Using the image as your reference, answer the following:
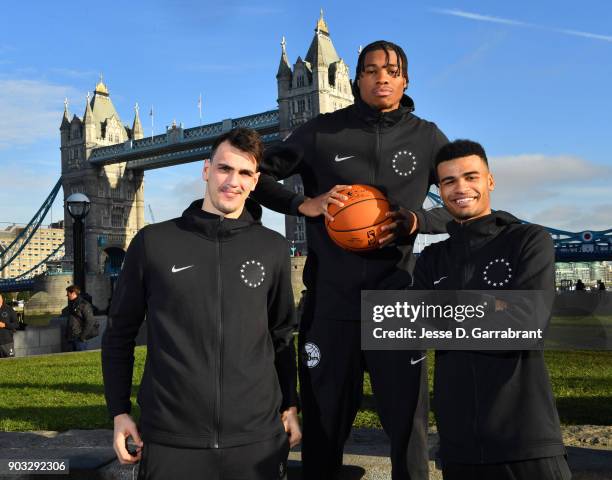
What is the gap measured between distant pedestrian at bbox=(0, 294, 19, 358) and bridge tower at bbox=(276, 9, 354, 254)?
146 feet

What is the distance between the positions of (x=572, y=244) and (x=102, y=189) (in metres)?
56.9

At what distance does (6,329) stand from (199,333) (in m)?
10.8

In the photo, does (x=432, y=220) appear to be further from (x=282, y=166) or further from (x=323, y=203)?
(x=282, y=166)

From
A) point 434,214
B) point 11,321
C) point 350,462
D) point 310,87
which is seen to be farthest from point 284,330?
point 310,87

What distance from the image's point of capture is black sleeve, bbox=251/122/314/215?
3.26 metres

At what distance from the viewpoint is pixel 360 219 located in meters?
2.87

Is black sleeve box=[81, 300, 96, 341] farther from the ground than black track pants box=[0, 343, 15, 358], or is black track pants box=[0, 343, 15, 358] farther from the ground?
black sleeve box=[81, 300, 96, 341]

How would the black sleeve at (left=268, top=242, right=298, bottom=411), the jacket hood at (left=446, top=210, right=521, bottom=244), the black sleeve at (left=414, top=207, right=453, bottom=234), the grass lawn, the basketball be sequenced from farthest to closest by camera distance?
the grass lawn < the black sleeve at (left=414, top=207, right=453, bottom=234) < the basketball < the black sleeve at (left=268, top=242, right=298, bottom=411) < the jacket hood at (left=446, top=210, right=521, bottom=244)

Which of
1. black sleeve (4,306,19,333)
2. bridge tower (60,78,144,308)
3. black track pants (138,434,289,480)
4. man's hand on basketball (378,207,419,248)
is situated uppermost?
bridge tower (60,78,144,308)

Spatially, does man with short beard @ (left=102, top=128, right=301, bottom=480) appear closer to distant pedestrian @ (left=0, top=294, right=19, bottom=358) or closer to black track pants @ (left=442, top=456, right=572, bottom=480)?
black track pants @ (left=442, top=456, right=572, bottom=480)

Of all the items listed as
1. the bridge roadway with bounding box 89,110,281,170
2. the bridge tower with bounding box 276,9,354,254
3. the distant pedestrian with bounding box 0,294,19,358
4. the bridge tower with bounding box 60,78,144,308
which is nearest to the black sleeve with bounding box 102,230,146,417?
the distant pedestrian with bounding box 0,294,19,358

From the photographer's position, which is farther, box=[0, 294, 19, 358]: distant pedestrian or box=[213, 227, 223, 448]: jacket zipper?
box=[0, 294, 19, 358]: distant pedestrian

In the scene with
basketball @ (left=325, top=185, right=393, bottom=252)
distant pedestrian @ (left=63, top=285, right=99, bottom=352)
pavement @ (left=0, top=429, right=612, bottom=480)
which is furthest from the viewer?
distant pedestrian @ (left=63, top=285, right=99, bottom=352)

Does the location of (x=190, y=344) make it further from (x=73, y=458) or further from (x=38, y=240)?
(x=38, y=240)
